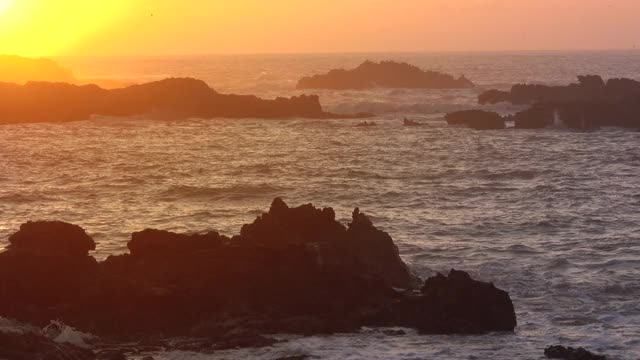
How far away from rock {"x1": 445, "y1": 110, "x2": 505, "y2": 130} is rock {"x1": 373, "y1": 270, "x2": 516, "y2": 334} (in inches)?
2842

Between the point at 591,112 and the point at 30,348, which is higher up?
the point at 591,112

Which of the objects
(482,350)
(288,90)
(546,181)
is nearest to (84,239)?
(482,350)

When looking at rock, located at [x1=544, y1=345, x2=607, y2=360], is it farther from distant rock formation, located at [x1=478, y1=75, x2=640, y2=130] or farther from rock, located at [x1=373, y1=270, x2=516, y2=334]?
distant rock formation, located at [x1=478, y1=75, x2=640, y2=130]

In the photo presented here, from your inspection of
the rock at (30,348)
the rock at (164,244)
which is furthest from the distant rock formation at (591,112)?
the rock at (30,348)

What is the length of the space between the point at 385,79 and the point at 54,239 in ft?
545

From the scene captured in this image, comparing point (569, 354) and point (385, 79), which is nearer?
point (569, 354)

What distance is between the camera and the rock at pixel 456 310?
1081 inches

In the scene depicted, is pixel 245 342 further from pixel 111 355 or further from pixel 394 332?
pixel 394 332

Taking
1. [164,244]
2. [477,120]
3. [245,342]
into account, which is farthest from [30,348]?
[477,120]

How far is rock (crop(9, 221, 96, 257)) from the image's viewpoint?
2861cm

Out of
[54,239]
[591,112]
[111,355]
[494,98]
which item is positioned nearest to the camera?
[111,355]

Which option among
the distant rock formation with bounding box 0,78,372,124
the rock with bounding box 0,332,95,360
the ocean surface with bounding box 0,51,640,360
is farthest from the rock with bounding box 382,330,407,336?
the distant rock formation with bounding box 0,78,372,124

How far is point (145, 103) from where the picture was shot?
395 ft

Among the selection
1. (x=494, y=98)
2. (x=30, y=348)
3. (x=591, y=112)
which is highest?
(x=494, y=98)
